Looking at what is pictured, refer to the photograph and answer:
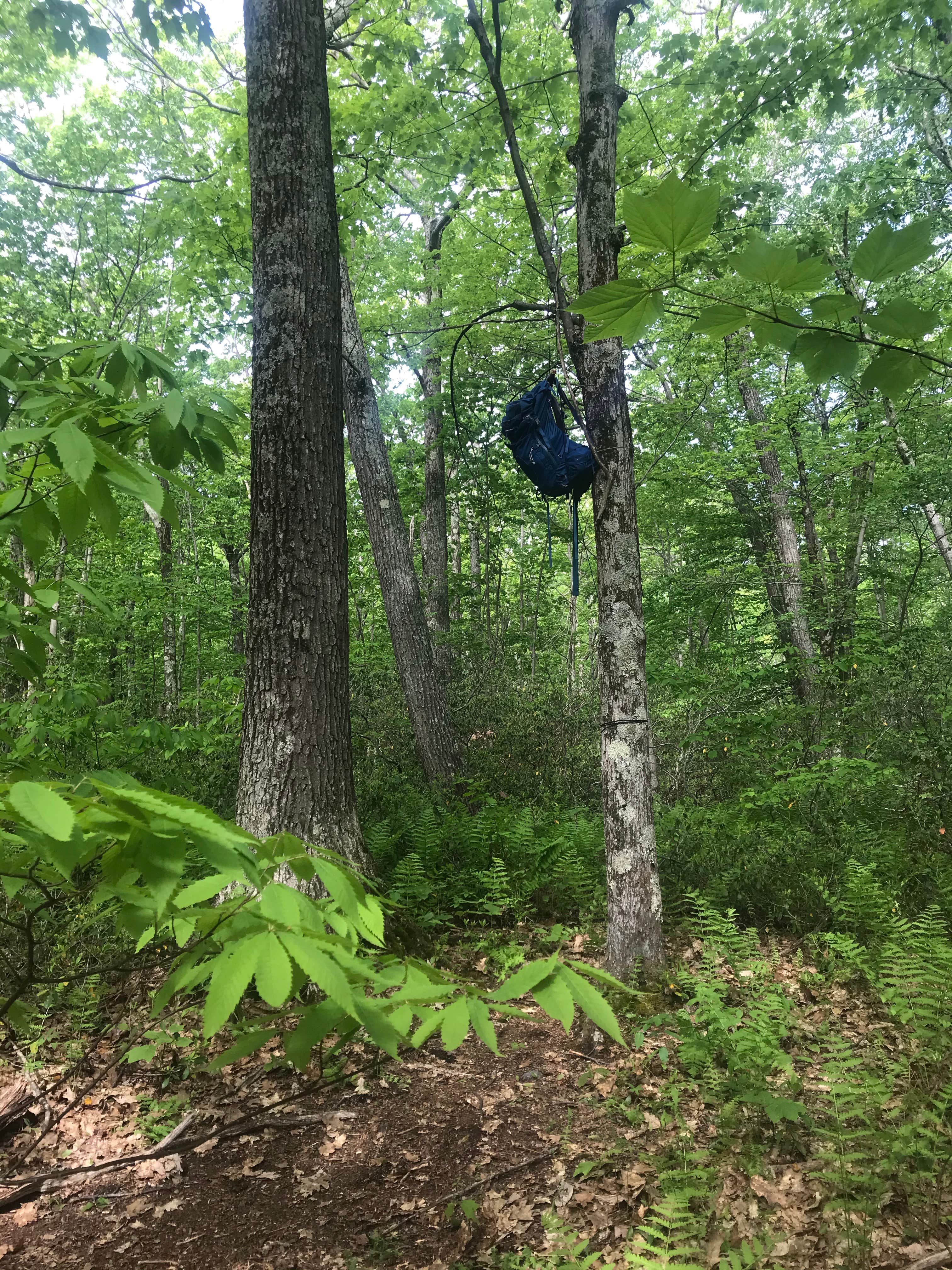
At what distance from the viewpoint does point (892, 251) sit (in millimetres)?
976

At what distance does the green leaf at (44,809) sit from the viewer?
0.77m

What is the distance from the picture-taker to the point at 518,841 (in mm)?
5492

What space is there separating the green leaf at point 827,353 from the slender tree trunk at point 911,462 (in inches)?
334

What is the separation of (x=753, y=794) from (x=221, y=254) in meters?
7.89

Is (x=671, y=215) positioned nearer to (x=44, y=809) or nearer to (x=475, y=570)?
(x=44, y=809)

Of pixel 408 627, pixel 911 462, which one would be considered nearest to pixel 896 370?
pixel 408 627

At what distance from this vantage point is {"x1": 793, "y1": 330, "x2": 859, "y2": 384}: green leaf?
1.19 m

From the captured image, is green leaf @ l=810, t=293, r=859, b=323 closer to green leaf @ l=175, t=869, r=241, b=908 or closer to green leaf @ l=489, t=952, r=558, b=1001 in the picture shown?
green leaf @ l=489, t=952, r=558, b=1001

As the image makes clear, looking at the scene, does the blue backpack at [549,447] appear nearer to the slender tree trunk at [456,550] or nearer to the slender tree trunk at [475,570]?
the slender tree trunk at [475,570]

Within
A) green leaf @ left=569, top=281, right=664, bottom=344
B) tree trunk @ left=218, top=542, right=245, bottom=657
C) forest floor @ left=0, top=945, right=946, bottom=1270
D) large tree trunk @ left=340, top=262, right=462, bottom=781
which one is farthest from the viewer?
tree trunk @ left=218, top=542, right=245, bottom=657

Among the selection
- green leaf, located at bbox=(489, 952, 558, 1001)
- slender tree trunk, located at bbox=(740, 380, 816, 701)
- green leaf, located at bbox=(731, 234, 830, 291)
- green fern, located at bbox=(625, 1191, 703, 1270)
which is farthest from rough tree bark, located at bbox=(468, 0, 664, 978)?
slender tree trunk, located at bbox=(740, 380, 816, 701)

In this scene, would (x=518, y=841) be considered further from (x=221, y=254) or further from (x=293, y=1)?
(x=221, y=254)

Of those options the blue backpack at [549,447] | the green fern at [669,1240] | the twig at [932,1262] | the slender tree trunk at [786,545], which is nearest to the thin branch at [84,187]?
the blue backpack at [549,447]

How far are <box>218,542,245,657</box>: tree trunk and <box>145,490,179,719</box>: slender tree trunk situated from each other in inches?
35.4
